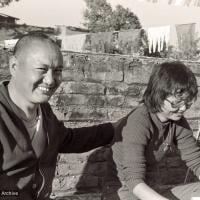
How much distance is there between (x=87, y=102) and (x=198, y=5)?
2.24 metres

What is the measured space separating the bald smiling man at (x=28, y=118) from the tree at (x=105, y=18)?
3220cm

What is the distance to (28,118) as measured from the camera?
7.59ft

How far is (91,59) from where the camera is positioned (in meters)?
3.42

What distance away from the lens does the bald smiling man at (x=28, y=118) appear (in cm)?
219

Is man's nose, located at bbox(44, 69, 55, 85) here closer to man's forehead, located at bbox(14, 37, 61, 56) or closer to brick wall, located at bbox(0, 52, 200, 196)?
man's forehead, located at bbox(14, 37, 61, 56)

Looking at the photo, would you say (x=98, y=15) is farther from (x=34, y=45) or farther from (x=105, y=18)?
(x=34, y=45)

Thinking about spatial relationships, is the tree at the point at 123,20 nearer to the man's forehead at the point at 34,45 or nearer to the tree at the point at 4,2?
the tree at the point at 4,2

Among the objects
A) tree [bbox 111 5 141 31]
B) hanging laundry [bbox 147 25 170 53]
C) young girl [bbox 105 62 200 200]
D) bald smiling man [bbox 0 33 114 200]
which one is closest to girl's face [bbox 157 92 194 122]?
young girl [bbox 105 62 200 200]

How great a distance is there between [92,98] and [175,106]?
0.88 metres

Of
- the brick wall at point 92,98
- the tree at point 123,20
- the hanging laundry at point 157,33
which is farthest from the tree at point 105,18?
the brick wall at point 92,98

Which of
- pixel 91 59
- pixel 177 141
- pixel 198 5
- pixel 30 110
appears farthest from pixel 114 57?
pixel 198 5

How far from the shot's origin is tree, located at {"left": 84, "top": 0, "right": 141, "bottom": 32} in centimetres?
3447

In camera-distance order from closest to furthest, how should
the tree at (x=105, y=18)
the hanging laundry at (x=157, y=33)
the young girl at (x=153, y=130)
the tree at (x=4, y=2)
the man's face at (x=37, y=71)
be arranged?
the man's face at (x=37, y=71)
the young girl at (x=153, y=130)
the hanging laundry at (x=157, y=33)
the tree at (x=4, y=2)
the tree at (x=105, y=18)

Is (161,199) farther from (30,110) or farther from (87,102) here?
(87,102)
